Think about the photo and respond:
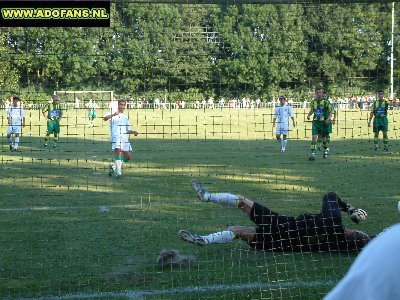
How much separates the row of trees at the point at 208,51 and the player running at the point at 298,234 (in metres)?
1.38

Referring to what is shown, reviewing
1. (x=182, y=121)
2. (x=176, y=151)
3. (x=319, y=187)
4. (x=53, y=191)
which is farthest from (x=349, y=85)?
(x=176, y=151)

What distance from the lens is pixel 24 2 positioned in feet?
18.2

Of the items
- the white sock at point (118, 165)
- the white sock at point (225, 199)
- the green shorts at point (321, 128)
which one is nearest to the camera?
the white sock at point (225, 199)

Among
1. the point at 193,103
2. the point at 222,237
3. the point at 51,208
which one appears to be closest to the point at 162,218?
the point at 51,208

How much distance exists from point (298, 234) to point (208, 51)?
221cm

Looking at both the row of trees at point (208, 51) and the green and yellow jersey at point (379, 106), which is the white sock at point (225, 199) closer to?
the row of trees at point (208, 51)

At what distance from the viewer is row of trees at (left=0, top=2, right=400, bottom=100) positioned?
6.13m

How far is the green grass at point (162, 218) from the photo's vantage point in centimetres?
610

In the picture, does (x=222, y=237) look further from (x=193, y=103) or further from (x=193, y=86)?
(x=193, y=86)

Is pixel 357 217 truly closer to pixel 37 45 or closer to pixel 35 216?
pixel 37 45

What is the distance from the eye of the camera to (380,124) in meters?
19.8

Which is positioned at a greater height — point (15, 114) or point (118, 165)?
point (15, 114)

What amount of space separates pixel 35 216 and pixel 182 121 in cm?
329

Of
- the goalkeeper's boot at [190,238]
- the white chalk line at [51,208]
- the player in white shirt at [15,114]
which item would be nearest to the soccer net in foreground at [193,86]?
the goalkeeper's boot at [190,238]
